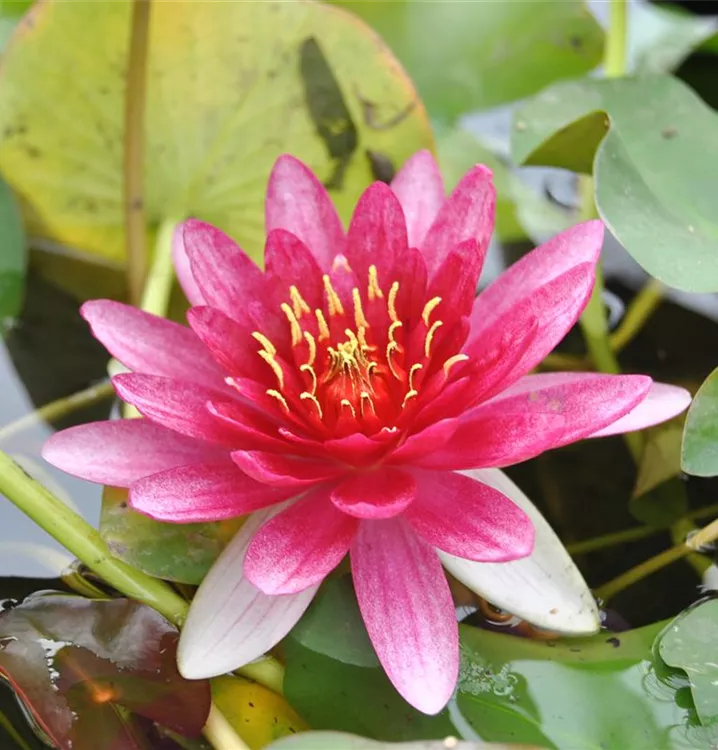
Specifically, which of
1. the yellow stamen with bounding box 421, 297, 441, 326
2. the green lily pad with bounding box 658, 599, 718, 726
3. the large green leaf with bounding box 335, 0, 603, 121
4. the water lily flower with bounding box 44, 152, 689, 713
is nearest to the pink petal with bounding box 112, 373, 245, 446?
the water lily flower with bounding box 44, 152, 689, 713

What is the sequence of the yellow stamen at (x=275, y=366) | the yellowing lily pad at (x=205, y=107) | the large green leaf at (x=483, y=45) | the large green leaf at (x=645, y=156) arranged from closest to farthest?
the yellow stamen at (x=275, y=366) → the large green leaf at (x=645, y=156) → the yellowing lily pad at (x=205, y=107) → the large green leaf at (x=483, y=45)

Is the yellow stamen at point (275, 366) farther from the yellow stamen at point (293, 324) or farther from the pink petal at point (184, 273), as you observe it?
the pink petal at point (184, 273)

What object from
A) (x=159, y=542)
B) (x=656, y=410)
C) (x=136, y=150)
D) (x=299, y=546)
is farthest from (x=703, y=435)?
(x=136, y=150)

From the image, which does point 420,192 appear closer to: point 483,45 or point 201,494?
point 201,494

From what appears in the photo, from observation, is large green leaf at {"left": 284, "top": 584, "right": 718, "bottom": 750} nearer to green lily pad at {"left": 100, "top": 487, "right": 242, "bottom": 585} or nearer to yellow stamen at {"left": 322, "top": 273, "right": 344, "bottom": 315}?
green lily pad at {"left": 100, "top": 487, "right": 242, "bottom": 585}

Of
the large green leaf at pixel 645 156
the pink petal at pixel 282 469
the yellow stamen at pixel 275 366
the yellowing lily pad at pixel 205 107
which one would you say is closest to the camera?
the pink petal at pixel 282 469

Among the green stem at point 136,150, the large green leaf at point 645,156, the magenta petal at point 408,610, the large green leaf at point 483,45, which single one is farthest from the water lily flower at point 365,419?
the large green leaf at point 483,45

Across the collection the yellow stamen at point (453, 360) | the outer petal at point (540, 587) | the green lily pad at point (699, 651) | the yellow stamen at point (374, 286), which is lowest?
the green lily pad at point (699, 651)
